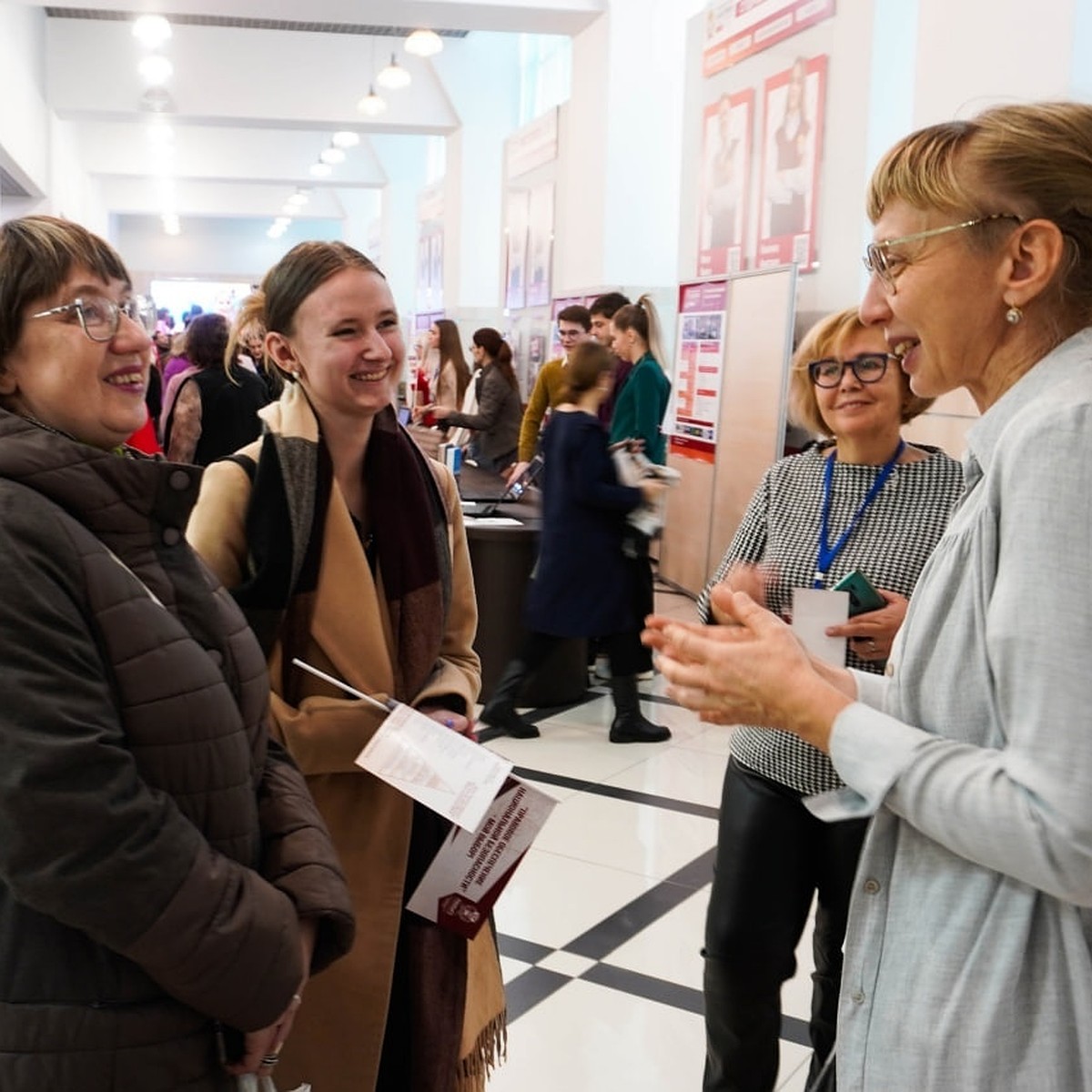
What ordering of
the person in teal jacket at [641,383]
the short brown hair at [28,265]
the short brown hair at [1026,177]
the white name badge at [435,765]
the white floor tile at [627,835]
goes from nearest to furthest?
the short brown hair at [1026,177]
the short brown hair at [28,265]
the white name badge at [435,765]
the white floor tile at [627,835]
the person in teal jacket at [641,383]

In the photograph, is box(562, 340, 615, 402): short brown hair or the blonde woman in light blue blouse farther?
box(562, 340, 615, 402): short brown hair

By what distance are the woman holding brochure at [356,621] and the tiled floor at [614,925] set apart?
0.79 metres

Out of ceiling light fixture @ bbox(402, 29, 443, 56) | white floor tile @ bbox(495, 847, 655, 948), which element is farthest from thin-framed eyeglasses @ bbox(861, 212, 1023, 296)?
ceiling light fixture @ bbox(402, 29, 443, 56)

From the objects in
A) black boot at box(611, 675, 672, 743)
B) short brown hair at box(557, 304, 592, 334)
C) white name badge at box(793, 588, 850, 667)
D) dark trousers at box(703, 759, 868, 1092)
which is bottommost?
black boot at box(611, 675, 672, 743)

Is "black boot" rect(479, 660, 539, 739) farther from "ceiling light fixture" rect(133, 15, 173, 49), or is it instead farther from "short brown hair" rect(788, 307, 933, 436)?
"ceiling light fixture" rect(133, 15, 173, 49)

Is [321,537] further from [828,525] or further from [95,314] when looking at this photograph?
[828,525]

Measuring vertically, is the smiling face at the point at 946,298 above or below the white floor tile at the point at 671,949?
above

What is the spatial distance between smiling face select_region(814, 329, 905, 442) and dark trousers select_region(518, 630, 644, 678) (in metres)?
2.72

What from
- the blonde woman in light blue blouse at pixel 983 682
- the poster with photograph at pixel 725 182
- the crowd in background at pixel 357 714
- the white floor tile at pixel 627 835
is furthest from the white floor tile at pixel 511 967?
the poster with photograph at pixel 725 182

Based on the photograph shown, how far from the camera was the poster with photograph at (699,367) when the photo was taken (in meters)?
7.40

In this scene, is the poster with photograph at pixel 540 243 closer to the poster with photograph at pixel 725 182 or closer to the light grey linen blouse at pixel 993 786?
the poster with photograph at pixel 725 182

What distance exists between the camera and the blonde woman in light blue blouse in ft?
3.33

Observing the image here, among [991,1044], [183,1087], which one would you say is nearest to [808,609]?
[991,1044]

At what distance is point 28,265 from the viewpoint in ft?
4.32
